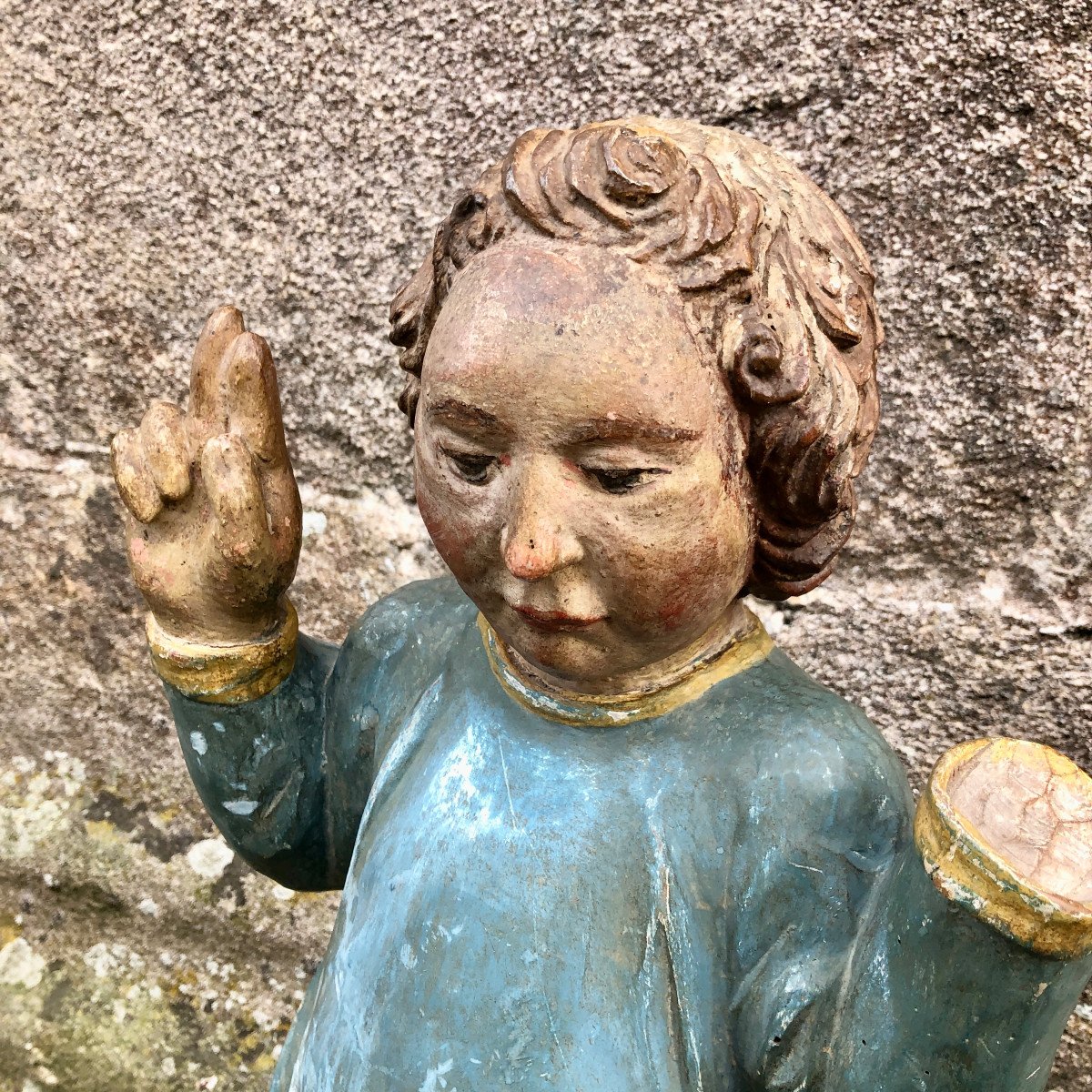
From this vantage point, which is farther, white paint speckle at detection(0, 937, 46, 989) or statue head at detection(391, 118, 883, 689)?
white paint speckle at detection(0, 937, 46, 989)

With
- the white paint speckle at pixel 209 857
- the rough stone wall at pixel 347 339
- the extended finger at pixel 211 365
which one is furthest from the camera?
the white paint speckle at pixel 209 857

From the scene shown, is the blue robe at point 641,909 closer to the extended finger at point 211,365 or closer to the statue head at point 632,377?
the statue head at point 632,377

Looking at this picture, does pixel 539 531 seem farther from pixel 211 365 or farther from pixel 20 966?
pixel 20 966

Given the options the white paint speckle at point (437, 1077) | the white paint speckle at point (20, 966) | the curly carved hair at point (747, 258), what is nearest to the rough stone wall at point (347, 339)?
the white paint speckle at point (20, 966)

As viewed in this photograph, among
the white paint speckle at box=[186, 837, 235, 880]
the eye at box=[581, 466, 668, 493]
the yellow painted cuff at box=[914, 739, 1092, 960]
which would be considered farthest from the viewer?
the white paint speckle at box=[186, 837, 235, 880]

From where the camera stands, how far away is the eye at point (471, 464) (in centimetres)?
73

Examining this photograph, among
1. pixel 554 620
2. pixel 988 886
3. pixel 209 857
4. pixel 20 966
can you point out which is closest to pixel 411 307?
pixel 554 620

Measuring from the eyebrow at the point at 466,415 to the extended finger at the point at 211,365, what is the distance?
0.26m

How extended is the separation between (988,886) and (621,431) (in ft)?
1.06

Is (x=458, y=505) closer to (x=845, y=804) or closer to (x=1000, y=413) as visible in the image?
(x=845, y=804)

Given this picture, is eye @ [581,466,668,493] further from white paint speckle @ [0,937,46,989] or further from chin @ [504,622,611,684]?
white paint speckle @ [0,937,46,989]

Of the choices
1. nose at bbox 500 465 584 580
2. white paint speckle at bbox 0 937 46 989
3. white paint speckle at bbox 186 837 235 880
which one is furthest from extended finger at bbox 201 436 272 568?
white paint speckle at bbox 0 937 46 989

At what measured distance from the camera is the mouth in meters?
0.74

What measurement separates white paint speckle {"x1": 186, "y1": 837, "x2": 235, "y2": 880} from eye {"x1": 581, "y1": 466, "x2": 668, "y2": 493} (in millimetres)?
1235
